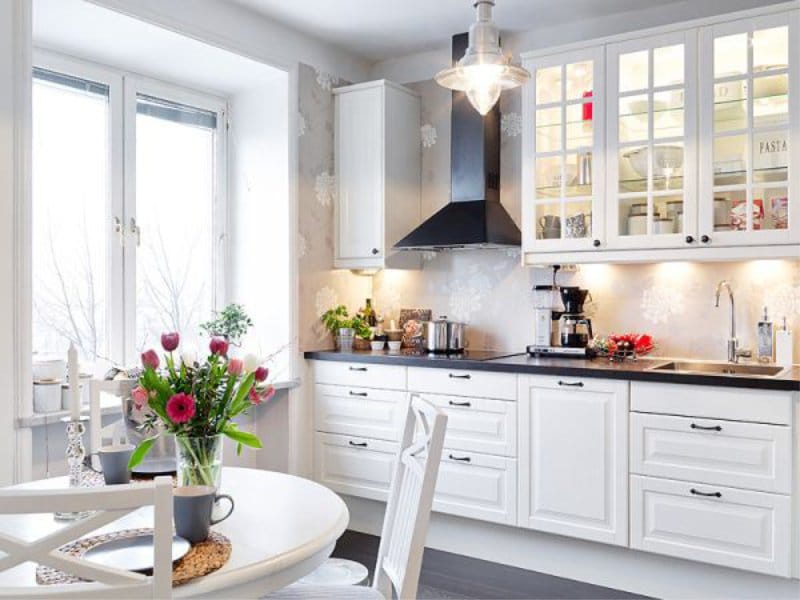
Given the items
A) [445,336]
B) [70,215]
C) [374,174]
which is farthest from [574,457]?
[70,215]

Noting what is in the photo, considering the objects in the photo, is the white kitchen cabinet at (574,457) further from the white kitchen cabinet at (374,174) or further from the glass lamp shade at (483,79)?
the glass lamp shade at (483,79)

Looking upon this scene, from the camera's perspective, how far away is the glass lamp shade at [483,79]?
91.0 inches

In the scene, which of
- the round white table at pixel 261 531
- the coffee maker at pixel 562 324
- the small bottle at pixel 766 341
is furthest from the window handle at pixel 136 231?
the small bottle at pixel 766 341

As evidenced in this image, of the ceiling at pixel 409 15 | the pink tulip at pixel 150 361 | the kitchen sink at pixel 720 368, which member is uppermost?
the ceiling at pixel 409 15

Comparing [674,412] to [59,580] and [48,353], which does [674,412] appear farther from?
[48,353]

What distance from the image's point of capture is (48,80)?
10.9ft

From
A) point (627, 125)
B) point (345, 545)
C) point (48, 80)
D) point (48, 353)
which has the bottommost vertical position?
point (345, 545)

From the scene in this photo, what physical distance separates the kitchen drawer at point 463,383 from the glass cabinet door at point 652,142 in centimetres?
80

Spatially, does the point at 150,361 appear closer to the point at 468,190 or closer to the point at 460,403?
the point at 460,403

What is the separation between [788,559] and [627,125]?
74.4 inches

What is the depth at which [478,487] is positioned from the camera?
3.45m

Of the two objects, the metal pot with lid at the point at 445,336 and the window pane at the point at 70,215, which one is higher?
the window pane at the point at 70,215

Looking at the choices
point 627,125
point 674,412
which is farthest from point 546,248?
point 674,412

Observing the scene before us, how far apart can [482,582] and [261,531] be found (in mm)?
1884
